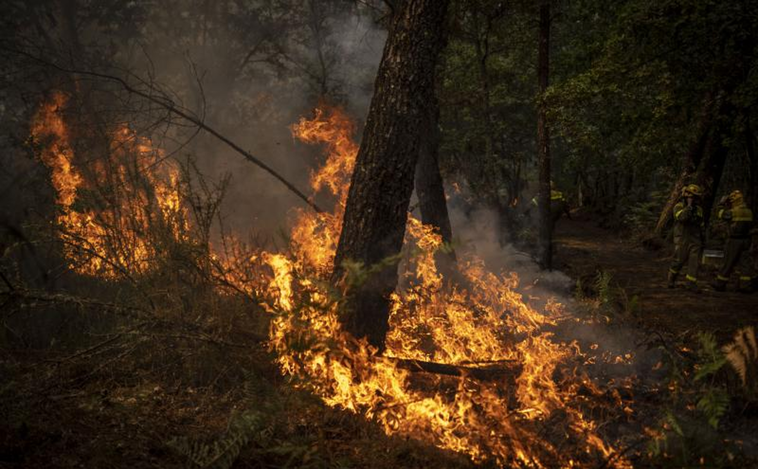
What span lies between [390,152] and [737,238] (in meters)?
8.03

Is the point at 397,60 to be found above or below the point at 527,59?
below

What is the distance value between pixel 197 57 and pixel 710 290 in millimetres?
22543

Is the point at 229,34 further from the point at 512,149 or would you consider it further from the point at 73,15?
the point at 512,149

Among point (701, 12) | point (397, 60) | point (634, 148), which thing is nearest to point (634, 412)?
point (397, 60)

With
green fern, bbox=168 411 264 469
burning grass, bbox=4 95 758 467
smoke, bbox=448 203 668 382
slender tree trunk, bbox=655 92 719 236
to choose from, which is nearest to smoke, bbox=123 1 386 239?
smoke, bbox=448 203 668 382

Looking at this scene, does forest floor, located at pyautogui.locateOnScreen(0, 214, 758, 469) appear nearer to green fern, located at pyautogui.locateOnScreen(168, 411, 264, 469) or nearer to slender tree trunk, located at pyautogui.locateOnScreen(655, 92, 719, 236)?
green fern, located at pyautogui.locateOnScreen(168, 411, 264, 469)

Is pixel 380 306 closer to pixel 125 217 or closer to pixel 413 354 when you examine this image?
pixel 413 354

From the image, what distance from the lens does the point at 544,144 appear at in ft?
33.2

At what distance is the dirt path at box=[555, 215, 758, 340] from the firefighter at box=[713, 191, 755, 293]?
10.0 inches

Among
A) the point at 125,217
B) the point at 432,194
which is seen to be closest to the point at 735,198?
the point at 432,194

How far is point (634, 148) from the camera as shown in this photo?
12680 millimetres

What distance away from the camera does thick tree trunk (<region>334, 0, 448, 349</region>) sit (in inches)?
177

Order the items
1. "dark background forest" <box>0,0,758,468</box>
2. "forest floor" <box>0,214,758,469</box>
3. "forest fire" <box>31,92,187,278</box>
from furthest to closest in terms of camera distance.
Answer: "forest fire" <box>31,92,187,278</box> < "dark background forest" <box>0,0,758,468</box> < "forest floor" <box>0,214,758,469</box>

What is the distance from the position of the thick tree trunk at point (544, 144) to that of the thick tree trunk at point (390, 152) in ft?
18.6
